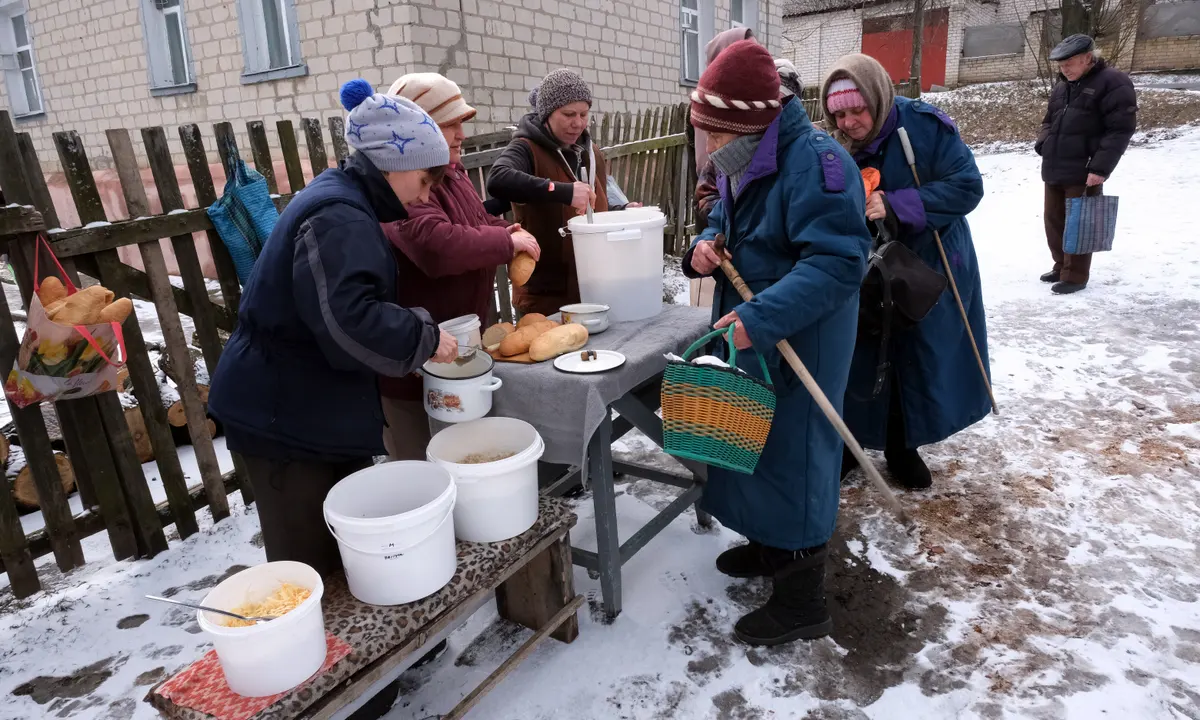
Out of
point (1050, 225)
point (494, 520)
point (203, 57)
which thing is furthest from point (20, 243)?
point (1050, 225)

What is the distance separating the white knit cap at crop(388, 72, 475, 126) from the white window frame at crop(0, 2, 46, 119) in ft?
38.5

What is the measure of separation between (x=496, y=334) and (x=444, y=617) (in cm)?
108

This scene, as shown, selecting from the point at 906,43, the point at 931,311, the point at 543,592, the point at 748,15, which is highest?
the point at 906,43

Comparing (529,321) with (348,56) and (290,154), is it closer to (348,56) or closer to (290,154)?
(290,154)

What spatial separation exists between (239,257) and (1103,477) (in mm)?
4419

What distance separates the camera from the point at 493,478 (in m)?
2.19

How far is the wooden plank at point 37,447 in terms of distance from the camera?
2777mm

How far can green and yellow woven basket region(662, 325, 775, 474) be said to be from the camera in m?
2.16

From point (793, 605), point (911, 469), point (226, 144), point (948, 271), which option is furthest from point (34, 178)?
point (911, 469)

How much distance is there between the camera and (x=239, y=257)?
340cm

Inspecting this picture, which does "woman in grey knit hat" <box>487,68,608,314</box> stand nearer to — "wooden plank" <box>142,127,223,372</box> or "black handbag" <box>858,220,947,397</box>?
"black handbag" <box>858,220,947,397</box>

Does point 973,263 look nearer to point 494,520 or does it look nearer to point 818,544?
point 818,544

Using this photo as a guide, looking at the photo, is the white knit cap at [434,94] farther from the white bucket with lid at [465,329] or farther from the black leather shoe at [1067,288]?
the black leather shoe at [1067,288]

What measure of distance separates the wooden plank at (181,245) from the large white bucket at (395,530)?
1.32 m
